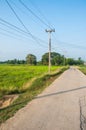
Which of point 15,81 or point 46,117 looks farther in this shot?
point 15,81

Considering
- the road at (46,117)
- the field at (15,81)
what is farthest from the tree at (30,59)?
the road at (46,117)

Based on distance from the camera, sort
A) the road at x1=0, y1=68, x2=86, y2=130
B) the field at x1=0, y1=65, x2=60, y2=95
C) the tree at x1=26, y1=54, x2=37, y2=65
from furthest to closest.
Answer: the tree at x1=26, y1=54, x2=37, y2=65 → the field at x1=0, y1=65, x2=60, y2=95 → the road at x1=0, y1=68, x2=86, y2=130

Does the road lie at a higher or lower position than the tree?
lower

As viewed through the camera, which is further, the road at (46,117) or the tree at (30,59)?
the tree at (30,59)

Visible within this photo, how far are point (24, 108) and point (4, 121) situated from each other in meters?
2.02

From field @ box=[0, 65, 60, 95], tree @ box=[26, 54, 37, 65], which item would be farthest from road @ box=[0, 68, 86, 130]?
tree @ box=[26, 54, 37, 65]

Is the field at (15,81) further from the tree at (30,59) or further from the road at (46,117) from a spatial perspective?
the tree at (30,59)

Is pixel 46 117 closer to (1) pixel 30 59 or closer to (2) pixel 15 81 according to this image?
(2) pixel 15 81

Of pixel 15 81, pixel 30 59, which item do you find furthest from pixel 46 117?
pixel 30 59

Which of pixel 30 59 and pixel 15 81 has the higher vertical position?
pixel 30 59

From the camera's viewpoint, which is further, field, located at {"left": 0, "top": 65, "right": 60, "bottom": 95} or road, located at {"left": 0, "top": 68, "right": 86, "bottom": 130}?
field, located at {"left": 0, "top": 65, "right": 60, "bottom": 95}

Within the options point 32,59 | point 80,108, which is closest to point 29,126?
point 80,108

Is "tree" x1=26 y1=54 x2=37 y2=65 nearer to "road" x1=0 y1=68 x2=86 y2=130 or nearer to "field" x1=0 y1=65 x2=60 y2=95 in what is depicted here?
"field" x1=0 y1=65 x2=60 y2=95

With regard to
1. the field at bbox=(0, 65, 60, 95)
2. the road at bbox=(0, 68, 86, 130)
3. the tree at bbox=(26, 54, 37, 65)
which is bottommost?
the field at bbox=(0, 65, 60, 95)
